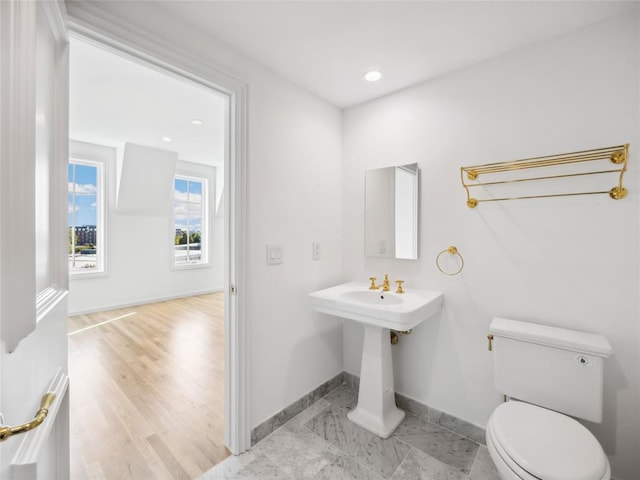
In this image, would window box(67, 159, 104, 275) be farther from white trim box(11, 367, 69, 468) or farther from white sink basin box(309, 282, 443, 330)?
white trim box(11, 367, 69, 468)

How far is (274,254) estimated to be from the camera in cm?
189

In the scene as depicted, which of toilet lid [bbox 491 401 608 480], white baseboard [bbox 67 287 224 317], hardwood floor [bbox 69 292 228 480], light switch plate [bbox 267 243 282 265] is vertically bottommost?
hardwood floor [bbox 69 292 228 480]

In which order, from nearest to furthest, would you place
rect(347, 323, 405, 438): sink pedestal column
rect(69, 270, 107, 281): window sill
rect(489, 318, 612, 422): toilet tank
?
rect(489, 318, 612, 422): toilet tank < rect(347, 323, 405, 438): sink pedestal column < rect(69, 270, 107, 281): window sill

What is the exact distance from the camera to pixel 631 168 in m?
1.38

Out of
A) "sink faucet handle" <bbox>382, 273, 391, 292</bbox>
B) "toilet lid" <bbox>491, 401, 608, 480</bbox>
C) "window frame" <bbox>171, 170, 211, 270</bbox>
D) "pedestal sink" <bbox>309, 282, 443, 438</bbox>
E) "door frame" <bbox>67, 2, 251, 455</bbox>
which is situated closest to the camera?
"toilet lid" <bbox>491, 401, 608, 480</bbox>

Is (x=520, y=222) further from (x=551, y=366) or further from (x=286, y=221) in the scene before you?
(x=286, y=221)

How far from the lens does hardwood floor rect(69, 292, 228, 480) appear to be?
1.62 m

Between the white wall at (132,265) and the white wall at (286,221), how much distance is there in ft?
12.5

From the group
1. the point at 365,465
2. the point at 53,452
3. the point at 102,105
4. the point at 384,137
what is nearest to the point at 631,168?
the point at 384,137

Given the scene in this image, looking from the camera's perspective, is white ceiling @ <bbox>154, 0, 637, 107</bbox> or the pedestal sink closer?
white ceiling @ <bbox>154, 0, 637, 107</bbox>

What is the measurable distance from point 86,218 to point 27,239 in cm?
484

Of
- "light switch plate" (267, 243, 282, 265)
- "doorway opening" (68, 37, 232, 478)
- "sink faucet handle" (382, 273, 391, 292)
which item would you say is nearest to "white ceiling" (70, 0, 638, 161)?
"doorway opening" (68, 37, 232, 478)

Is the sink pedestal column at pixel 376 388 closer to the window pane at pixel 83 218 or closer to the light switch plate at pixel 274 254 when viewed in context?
the light switch plate at pixel 274 254

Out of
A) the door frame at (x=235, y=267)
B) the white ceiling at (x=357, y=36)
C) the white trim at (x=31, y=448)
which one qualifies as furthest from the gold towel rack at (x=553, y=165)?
the white trim at (x=31, y=448)
